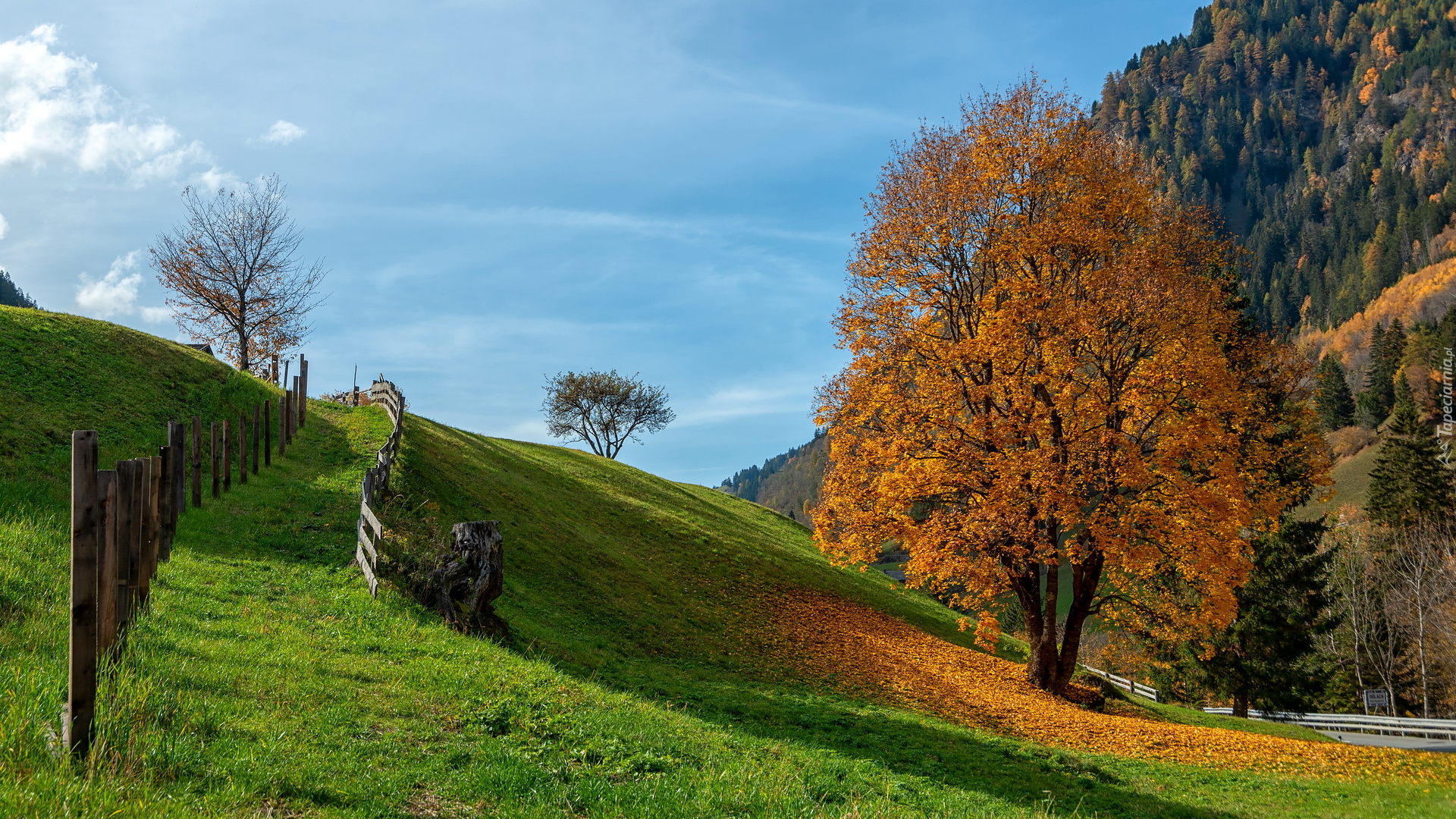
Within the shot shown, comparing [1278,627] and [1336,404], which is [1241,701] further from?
[1336,404]

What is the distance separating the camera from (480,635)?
1571cm

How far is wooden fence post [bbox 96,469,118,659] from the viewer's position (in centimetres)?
852

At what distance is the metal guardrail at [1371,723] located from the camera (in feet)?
116

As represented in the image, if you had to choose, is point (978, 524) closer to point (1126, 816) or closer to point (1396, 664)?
point (1126, 816)

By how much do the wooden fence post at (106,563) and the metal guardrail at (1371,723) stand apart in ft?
133

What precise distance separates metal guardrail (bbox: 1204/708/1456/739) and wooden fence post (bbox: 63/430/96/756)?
40632 millimetres

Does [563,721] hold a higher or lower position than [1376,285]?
lower

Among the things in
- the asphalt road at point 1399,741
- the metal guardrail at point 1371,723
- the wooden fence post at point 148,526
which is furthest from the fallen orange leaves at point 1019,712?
the wooden fence post at point 148,526

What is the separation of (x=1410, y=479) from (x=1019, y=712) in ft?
187

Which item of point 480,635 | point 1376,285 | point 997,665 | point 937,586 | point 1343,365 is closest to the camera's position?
point 480,635

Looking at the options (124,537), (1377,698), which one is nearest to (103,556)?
(124,537)

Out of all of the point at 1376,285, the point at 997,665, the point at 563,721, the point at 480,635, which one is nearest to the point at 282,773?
the point at 563,721

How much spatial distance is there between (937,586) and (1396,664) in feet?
130

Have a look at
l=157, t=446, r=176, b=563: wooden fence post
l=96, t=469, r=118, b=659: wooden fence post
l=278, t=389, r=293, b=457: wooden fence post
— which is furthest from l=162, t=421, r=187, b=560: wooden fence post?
l=278, t=389, r=293, b=457: wooden fence post
